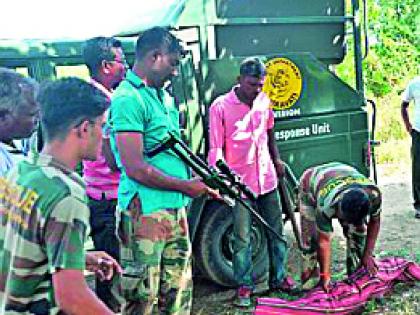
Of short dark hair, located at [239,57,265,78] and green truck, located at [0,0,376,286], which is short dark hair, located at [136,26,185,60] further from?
green truck, located at [0,0,376,286]

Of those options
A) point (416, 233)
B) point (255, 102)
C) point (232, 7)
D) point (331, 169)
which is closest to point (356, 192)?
point (331, 169)

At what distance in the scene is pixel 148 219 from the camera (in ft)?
9.62

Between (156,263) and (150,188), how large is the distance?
0.35 meters

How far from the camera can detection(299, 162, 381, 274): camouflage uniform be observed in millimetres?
3934

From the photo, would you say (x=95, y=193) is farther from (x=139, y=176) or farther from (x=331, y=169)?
(x=331, y=169)

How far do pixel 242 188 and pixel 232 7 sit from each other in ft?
6.55

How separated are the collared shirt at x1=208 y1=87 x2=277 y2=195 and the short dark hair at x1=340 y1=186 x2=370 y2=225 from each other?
0.82m

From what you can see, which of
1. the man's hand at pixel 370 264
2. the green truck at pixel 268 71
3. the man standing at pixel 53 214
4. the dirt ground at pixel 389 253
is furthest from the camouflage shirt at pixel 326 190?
the man standing at pixel 53 214

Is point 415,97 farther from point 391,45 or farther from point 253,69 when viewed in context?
point 391,45

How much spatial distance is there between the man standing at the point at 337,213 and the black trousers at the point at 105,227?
1.34 metres

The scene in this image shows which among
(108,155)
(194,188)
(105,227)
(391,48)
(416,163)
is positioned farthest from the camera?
(391,48)

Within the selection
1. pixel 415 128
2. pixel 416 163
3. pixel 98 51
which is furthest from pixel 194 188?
pixel 416 163

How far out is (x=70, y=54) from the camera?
440 centimetres

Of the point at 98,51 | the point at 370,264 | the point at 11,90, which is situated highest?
the point at 98,51
